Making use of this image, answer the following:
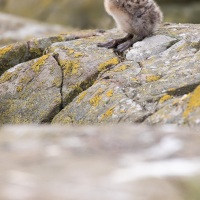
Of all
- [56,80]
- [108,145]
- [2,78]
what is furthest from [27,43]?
[108,145]

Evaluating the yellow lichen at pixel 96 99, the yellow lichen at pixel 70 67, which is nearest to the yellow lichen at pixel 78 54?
the yellow lichen at pixel 70 67

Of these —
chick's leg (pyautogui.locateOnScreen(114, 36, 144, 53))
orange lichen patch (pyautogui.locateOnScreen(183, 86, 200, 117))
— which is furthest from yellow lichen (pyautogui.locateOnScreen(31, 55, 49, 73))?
orange lichen patch (pyautogui.locateOnScreen(183, 86, 200, 117))

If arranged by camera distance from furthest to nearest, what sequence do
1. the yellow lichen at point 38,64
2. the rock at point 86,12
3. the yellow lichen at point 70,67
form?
the rock at point 86,12 → the yellow lichen at point 38,64 → the yellow lichen at point 70,67

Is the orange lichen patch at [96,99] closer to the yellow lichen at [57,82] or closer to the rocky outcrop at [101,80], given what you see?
the rocky outcrop at [101,80]

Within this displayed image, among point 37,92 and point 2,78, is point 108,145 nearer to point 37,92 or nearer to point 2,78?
point 37,92

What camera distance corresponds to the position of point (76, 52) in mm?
9000

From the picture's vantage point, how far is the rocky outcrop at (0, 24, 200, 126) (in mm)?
6852

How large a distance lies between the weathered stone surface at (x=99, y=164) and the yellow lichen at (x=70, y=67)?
163 inches

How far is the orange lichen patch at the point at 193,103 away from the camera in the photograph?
20.1 feet

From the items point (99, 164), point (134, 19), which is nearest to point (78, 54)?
point (134, 19)

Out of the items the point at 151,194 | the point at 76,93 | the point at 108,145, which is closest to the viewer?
the point at 151,194

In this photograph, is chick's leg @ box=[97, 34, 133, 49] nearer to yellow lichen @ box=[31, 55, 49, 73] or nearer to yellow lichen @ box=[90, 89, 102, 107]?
yellow lichen @ box=[31, 55, 49, 73]

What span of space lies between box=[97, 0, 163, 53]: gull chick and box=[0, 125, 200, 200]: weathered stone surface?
5.02 meters

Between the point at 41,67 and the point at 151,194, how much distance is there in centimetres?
607
